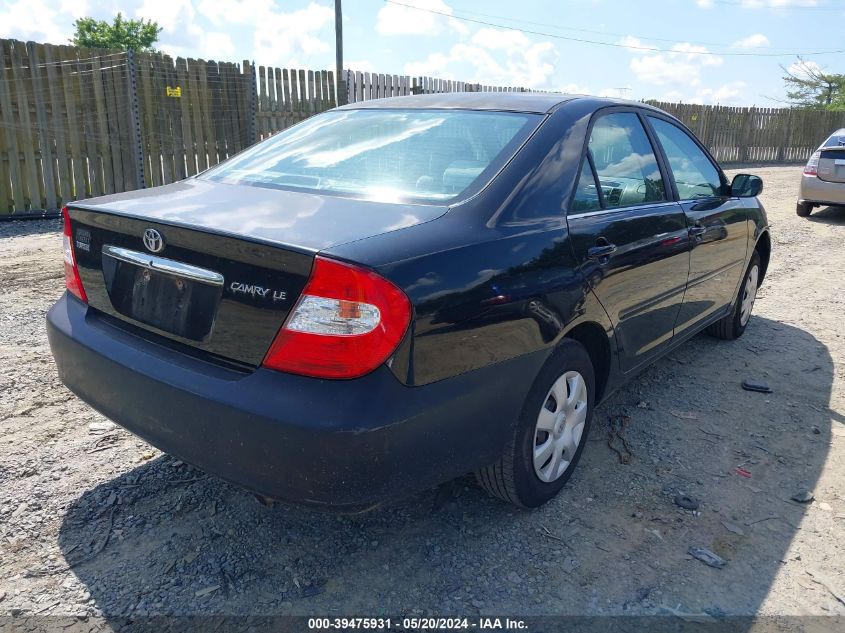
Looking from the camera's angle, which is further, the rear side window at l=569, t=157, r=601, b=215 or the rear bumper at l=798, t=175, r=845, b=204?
the rear bumper at l=798, t=175, r=845, b=204

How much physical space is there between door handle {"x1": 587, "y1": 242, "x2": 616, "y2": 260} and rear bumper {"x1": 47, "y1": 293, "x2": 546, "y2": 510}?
1.99 ft

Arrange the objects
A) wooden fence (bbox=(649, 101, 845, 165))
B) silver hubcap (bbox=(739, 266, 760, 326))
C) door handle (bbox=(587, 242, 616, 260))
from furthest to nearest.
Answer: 1. wooden fence (bbox=(649, 101, 845, 165))
2. silver hubcap (bbox=(739, 266, 760, 326))
3. door handle (bbox=(587, 242, 616, 260))

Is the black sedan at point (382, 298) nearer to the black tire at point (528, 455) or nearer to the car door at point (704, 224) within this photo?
the black tire at point (528, 455)

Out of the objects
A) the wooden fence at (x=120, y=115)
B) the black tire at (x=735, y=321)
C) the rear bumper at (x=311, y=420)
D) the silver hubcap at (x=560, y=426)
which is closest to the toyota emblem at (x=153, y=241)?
the rear bumper at (x=311, y=420)

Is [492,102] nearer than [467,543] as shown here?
No

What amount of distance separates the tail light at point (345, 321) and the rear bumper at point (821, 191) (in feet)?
37.2

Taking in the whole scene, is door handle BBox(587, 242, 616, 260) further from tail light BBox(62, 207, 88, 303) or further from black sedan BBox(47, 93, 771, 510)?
tail light BBox(62, 207, 88, 303)

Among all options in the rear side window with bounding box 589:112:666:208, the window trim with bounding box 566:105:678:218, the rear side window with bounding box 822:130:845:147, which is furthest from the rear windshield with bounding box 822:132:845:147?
the rear side window with bounding box 589:112:666:208

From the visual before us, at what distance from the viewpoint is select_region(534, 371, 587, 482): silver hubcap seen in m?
2.67

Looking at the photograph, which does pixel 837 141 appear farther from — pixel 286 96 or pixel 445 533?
pixel 445 533

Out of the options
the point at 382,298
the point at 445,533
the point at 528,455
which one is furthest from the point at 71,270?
the point at 528,455

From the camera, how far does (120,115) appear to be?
31.4 feet

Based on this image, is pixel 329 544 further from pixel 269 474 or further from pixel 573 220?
pixel 573 220

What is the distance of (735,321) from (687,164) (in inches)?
61.6
